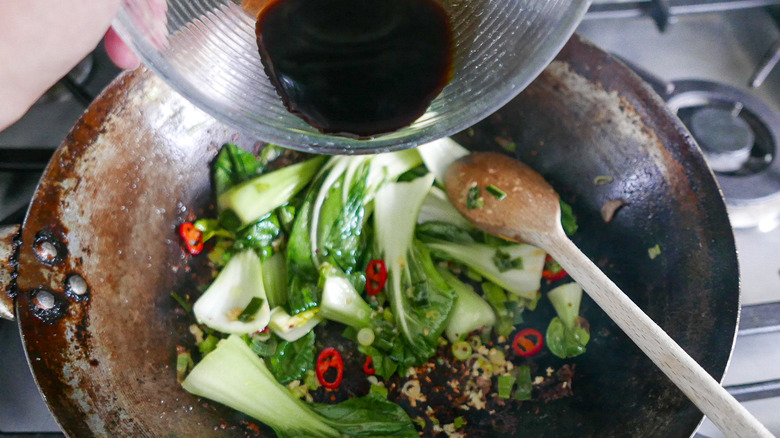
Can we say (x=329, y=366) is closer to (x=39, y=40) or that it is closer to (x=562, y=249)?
(x=562, y=249)

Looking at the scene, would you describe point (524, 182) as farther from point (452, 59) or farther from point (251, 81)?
point (251, 81)

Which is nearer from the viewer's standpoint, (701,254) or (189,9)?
(189,9)

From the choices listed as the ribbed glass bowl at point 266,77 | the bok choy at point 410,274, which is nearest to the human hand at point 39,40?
the ribbed glass bowl at point 266,77

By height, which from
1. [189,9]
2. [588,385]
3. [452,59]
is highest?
[189,9]

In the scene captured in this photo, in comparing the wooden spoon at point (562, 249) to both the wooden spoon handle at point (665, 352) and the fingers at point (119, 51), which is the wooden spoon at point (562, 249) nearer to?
the wooden spoon handle at point (665, 352)

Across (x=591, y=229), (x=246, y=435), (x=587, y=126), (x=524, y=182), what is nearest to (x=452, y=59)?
(x=524, y=182)

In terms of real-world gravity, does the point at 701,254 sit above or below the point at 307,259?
below
